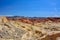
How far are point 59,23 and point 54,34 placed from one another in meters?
5.08

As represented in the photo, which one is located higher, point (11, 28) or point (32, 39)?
point (11, 28)

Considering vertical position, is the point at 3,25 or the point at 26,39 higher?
the point at 3,25

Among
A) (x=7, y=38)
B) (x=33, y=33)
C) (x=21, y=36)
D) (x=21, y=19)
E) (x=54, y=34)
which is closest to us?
(x=54, y=34)

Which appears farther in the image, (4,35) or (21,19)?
(21,19)

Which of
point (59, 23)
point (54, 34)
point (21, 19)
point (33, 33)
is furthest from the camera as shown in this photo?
point (59, 23)

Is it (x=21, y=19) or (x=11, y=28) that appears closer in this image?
(x=11, y=28)

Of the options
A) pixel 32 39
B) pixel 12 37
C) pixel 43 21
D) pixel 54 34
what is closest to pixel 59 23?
pixel 43 21

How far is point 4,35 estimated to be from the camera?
502 cm

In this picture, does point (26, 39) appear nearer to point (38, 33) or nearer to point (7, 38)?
point (7, 38)

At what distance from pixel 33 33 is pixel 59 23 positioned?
2805 millimetres

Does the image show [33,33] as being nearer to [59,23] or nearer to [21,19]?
[21,19]

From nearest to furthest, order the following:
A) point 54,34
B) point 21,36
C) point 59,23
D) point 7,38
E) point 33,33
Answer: point 54,34, point 7,38, point 21,36, point 33,33, point 59,23

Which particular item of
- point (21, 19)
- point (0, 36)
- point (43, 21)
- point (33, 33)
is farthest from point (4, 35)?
point (43, 21)

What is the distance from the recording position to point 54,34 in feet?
12.6
